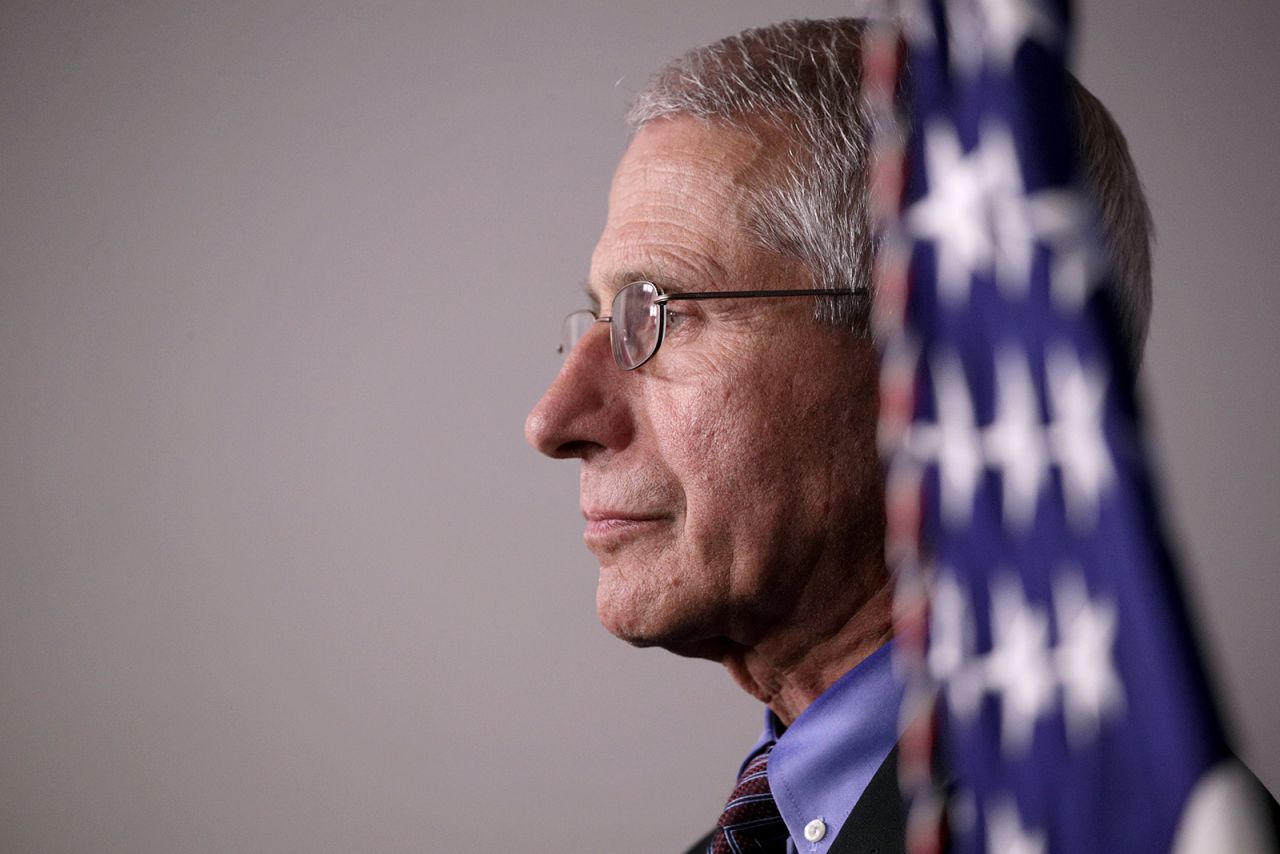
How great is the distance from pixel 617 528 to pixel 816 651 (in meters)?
0.20

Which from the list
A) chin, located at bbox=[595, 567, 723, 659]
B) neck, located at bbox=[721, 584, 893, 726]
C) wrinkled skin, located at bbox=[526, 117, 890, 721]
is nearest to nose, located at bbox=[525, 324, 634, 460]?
wrinkled skin, located at bbox=[526, 117, 890, 721]

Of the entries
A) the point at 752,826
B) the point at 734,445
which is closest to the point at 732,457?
the point at 734,445

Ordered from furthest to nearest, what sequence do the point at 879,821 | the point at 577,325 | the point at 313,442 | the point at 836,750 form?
1. the point at 313,442
2. the point at 577,325
3. the point at 836,750
4. the point at 879,821

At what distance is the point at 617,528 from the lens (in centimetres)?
91

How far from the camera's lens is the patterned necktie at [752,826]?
912mm

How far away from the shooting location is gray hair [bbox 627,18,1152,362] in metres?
0.87

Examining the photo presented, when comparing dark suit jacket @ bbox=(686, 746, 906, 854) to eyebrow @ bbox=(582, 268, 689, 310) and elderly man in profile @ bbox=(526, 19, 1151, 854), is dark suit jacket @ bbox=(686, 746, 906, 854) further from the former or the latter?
eyebrow @ bbox=(582, 268, 689, 310)

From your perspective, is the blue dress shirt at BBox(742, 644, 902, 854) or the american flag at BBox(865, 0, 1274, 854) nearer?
the american flag at BBox(865, 0, 1274, 854)

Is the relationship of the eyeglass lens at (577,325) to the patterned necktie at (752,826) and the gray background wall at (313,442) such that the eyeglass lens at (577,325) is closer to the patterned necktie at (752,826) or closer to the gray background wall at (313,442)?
the patterned necktie at (752,826)

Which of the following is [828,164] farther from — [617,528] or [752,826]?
[752,826]

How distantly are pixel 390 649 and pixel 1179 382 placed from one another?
4.99 ft

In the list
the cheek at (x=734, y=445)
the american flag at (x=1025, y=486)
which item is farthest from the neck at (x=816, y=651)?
the american flag at (x=1025, y=486)

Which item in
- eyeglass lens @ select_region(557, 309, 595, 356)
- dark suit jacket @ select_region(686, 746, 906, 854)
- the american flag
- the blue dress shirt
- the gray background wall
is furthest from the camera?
the gray background wall

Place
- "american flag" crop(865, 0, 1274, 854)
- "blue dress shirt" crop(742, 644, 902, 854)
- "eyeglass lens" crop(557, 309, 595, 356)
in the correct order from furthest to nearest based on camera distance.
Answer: "eyeglass lens" crop(557, 309, 595, 356) < "blue dress shirt" crop(742, 644, 902, 854) < "american flag" crop(865, 0, 1274, 854)
